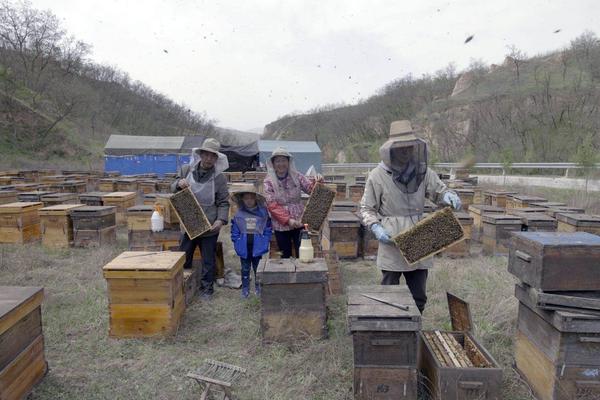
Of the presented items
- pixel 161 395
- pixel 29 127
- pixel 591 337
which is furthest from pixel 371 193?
pixel 29 127

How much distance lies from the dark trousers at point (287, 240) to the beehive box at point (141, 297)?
1.29 metres

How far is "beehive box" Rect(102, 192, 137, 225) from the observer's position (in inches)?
338

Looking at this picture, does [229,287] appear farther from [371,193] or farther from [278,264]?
[371,193]

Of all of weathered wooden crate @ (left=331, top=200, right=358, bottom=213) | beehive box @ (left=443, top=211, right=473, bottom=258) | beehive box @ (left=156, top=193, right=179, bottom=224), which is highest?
beehive box @ (left=156, top=193, right=179, bottom=224)

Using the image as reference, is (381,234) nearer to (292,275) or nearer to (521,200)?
(292,275)

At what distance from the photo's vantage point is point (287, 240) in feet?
15.8

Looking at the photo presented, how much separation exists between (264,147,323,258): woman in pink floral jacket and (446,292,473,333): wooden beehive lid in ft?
5.76

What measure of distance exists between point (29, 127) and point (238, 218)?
33.3 m

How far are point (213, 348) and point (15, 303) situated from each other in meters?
1.70

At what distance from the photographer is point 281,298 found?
3.69 metres

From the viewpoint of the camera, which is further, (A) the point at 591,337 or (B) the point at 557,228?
(B) the point at 557,228

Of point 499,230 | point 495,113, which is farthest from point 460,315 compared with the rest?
point 495,113

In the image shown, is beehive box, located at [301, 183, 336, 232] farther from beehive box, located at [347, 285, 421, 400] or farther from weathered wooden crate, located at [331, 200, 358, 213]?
weathered wooden crate, located at [331, 200, 358, 213]

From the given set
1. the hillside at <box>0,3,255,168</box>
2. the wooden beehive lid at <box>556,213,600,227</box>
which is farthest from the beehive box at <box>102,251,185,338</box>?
the hillside at <box>0,3,255,168</box>
